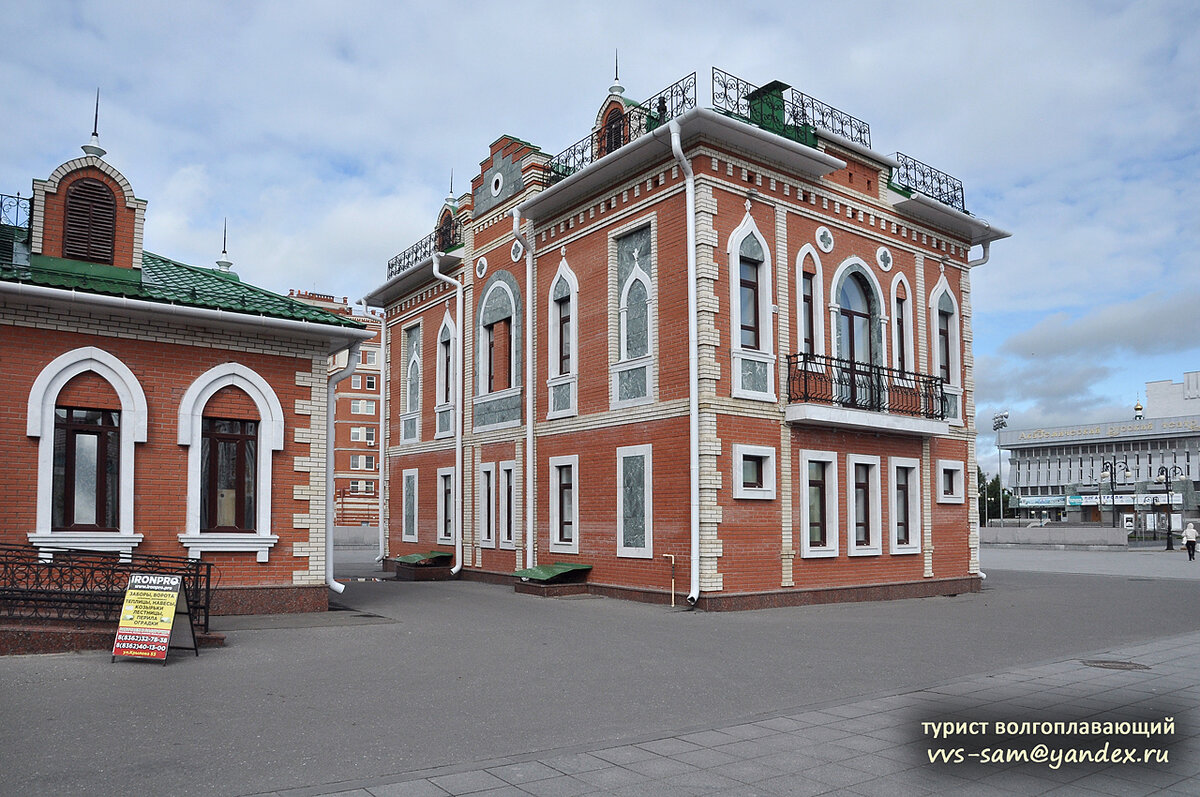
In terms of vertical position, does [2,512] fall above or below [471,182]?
below

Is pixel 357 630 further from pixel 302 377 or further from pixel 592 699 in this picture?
pixel 592 699

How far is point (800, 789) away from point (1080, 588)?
1951cm

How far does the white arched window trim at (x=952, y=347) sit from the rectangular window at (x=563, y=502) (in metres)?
8.75

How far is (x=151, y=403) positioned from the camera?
44.9 feet

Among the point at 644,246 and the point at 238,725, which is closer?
the point at 238,725

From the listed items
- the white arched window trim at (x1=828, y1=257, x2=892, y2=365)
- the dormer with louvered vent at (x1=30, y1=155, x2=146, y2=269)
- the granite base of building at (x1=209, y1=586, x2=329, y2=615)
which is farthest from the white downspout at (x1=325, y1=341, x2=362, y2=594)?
the white arched window trim at (x1=828, y1=257, x2=892, y2=365)

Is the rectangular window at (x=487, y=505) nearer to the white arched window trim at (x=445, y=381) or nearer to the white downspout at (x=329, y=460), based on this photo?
the white arched window trim at (x=445, y=381)

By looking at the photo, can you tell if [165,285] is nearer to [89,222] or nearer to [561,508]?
[89,222]

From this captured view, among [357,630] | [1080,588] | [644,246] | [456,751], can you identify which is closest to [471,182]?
[644,246]

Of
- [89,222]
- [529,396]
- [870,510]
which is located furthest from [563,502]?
[89,222]

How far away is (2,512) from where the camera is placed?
41.0 ft

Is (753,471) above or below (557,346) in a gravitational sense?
below

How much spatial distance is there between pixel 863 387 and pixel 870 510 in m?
2.61

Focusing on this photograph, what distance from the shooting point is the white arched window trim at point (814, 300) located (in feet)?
59.9
